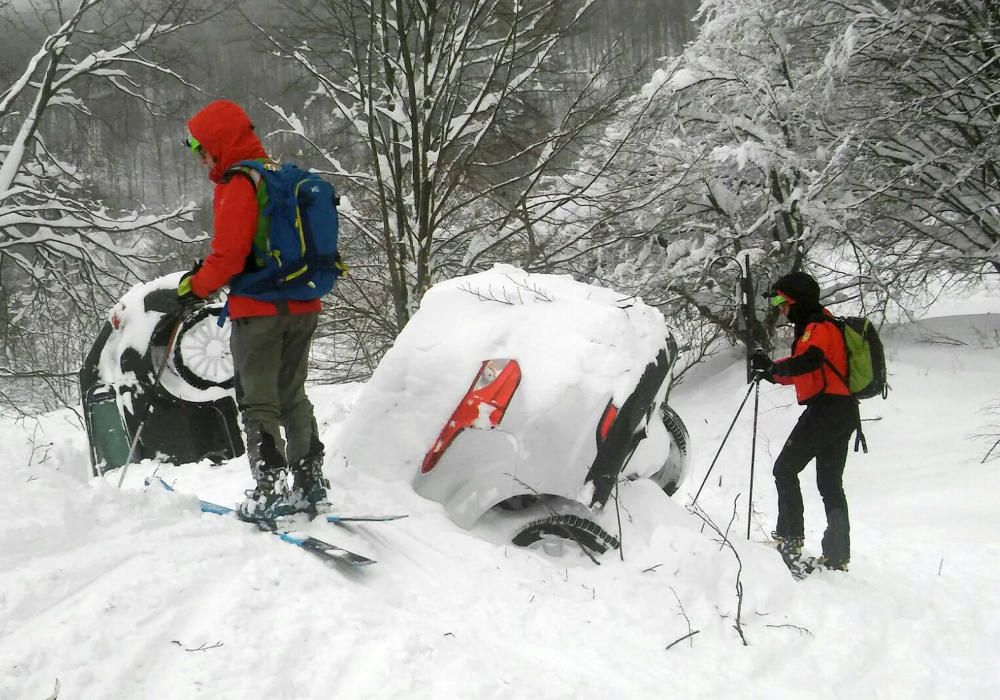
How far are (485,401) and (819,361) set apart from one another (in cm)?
205

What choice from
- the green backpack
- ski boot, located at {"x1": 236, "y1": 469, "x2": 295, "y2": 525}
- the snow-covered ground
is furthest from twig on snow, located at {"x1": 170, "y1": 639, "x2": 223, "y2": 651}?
the green backpack

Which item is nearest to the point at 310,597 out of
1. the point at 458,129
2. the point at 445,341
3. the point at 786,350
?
the point at 445,341

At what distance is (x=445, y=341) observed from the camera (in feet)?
11.4

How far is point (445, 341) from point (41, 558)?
76.1 inches

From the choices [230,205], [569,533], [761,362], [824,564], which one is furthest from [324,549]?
[824,564]

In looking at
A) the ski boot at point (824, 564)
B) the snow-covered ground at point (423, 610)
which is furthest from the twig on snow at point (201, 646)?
the ski boot at point (824, 564)

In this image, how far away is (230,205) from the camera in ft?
9.29

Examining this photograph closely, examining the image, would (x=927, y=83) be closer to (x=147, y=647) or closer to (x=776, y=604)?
(x=776, y=604)

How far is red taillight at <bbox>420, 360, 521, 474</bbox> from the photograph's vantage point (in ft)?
10.4

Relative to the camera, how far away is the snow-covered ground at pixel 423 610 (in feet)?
5.91

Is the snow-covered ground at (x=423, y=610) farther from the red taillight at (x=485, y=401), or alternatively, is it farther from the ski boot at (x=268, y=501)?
the red taillight at (x=485, y=401)

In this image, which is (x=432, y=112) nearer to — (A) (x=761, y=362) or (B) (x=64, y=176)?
(A) (x=761, y=362)

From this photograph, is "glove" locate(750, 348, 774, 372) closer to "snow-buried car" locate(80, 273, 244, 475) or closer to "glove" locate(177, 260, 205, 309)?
"glove" locate(177, 260, 205, 309)

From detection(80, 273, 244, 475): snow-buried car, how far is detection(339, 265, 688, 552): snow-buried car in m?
1.22
